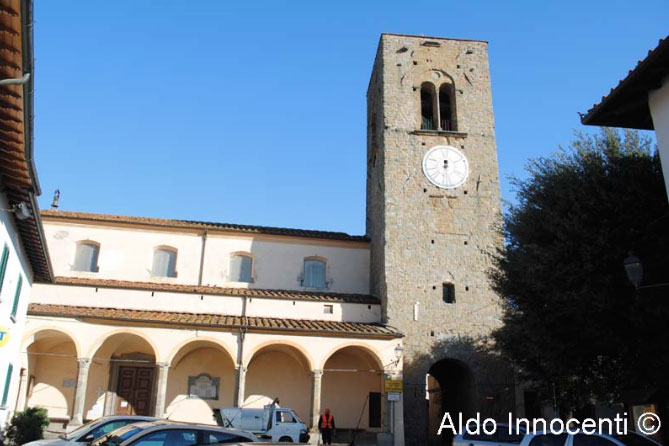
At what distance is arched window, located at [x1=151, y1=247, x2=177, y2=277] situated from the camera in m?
24.0

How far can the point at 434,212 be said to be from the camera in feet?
77.3

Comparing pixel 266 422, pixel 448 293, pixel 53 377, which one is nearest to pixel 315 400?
pixel 266 422

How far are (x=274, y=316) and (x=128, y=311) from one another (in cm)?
526

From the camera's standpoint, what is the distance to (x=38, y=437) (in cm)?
1564

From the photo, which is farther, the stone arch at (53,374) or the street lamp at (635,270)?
the stone arch at (53,374)

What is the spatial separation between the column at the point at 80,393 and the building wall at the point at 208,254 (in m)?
5.11

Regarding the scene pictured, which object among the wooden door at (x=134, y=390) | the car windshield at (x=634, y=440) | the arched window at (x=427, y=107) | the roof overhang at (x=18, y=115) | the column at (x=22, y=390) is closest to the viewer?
the roof overhang at (x=18, y=115)

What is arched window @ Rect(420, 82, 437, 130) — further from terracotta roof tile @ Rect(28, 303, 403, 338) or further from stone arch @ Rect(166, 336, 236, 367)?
stone arch @ Rect(166, 336, 236, 367)

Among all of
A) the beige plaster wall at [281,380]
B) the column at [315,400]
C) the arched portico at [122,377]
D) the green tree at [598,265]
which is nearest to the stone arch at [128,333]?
the arched portico at [122,377]

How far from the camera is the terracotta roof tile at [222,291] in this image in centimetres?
2124

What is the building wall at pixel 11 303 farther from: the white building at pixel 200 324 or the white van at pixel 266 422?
the white van at pixel 266 422

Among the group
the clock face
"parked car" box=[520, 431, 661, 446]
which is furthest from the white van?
the clock face

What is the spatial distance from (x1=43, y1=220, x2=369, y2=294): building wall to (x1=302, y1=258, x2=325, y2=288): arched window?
0.24 m

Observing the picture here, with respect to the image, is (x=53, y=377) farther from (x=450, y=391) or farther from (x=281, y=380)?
(x=450, y=391)
